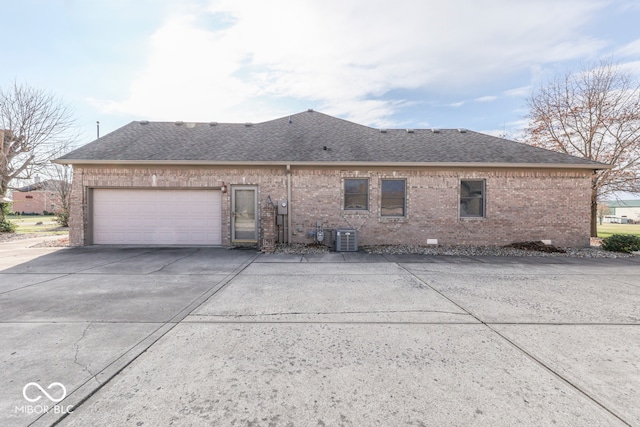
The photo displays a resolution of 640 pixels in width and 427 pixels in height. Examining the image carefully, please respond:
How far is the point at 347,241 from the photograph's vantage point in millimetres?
9406

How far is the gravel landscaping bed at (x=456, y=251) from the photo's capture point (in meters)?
8.98

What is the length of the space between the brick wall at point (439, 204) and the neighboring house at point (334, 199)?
0.04 m

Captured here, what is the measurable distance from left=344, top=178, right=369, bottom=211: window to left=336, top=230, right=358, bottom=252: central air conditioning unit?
134cm

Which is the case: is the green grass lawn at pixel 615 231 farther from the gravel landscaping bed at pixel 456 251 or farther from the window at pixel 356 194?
the window at pixel 356 194

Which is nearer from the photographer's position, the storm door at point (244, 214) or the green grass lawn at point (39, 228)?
the storm door at point (244, 214)

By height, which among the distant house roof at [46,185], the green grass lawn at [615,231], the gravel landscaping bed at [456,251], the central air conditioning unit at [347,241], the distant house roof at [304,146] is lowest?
the green grass lawn at [615,231]

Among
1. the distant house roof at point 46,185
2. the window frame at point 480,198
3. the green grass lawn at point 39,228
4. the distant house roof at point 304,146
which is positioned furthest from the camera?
the distant house roof at point 46,185

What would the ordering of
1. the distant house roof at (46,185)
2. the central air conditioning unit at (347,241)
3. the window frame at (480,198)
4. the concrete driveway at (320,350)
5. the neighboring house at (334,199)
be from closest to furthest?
the concrete driveway at (320,350), the central air conditioning unit at (347,241), the neighboring house at (334,199), the window frame at (480,198), the distant house roof at (46,185)

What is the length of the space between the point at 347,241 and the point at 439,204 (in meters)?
4.06

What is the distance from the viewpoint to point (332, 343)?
10.3ft

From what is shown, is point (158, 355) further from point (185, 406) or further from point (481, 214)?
point (481, 214)

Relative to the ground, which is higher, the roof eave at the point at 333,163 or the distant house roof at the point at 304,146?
the distant house roof at the point at 304,146

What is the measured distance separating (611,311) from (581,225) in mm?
8380

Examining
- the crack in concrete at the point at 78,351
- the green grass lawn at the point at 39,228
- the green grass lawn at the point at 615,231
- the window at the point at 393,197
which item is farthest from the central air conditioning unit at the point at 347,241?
the green grass lawn at the point at 39,228
